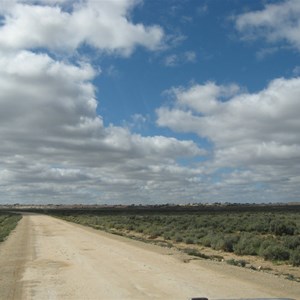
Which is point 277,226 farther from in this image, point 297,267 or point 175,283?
Answer: point 175,283

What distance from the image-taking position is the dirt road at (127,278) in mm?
11258

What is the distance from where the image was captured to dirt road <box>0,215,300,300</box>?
1126 cm

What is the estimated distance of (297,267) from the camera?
18500mm

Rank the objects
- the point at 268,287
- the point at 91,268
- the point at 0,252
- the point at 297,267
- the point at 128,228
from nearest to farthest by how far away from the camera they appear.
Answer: the point at 268,287, the point at 91,268, the point at 297,267, the point at 0,252, the point at 128,228

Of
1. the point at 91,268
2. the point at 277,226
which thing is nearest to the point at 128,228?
the point at 277,226

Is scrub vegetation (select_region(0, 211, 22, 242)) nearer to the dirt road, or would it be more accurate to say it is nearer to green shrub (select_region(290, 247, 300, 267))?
the dirt road

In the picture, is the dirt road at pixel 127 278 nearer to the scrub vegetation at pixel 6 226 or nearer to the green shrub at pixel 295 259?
the green shrub at pixel 295 259

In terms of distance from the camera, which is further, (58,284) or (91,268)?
(91,268)

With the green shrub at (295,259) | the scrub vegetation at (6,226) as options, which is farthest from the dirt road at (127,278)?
the scrub vegetation at (6,226)

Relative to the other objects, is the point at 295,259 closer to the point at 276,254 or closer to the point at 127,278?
the point at 276,254

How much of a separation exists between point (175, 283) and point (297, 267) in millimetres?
7833

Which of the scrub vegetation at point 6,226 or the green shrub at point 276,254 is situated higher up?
the scrub vegetation at point 6,226

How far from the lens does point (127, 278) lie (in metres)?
13.7

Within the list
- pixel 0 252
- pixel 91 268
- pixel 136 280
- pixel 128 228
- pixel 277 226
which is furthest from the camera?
pixel 128 228
